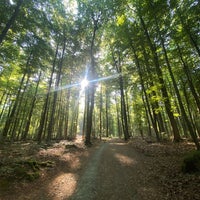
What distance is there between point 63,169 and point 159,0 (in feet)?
38.0

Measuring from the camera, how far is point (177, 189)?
474cm

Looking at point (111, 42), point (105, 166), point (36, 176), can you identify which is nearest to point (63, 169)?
point (36, 176)

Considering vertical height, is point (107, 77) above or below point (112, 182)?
above

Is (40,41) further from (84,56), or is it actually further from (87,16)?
(84,56)

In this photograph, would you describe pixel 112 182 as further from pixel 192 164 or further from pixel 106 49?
pixel 106 49

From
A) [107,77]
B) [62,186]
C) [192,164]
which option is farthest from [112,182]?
[107,77]

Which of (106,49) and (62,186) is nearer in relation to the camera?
(62,186)

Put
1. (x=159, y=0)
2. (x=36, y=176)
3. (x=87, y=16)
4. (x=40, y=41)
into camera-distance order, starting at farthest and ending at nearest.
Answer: (x=87, y=16), (x=40, y=41), (x=159, y=0), (x=36, y=176)

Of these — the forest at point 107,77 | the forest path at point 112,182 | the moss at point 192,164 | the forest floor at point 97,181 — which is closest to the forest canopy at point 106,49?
the forest at point 107,77

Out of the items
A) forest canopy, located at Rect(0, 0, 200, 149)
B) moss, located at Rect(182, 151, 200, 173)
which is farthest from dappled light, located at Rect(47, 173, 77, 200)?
forest canopy, located at Rect(0, 0, 200, 149)

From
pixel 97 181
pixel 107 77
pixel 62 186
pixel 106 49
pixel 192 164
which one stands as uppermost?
pixel 106 49

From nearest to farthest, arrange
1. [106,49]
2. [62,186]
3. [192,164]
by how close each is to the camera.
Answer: [192,164], [62,186], [106,49]

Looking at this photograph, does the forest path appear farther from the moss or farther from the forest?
the moss

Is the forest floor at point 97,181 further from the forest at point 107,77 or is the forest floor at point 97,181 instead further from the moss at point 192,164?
the moss at point 192,164
